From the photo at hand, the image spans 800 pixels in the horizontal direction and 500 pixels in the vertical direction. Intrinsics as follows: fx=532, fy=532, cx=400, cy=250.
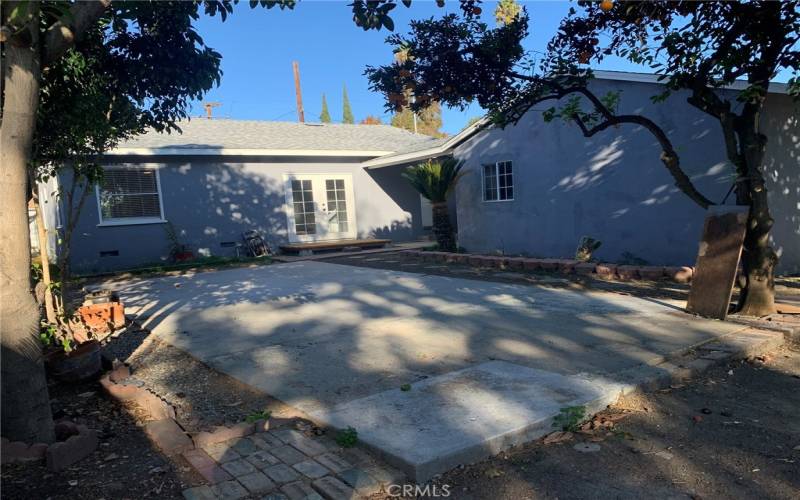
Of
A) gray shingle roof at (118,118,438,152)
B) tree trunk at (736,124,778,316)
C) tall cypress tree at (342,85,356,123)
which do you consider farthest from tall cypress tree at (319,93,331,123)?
tree trunk at (736,124,778,316)

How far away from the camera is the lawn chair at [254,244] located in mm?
15375

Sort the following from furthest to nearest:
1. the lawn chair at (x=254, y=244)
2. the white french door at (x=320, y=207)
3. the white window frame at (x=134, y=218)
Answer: the white french door at (x=320, y=207)
the lawn chair at (x=254, y=244)
the white window frame at (x=134, y=218)

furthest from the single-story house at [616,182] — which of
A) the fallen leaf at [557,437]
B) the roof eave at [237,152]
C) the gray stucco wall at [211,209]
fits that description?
the fallen leaf at [557,437]

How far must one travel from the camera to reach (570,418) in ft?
11.2

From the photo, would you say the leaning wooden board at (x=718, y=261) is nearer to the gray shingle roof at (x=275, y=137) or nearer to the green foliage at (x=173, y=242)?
the gray shingle roof at (x=275, y=137)

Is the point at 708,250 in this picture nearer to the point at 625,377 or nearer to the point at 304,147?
the point at 625,377

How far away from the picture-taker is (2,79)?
10.8ft

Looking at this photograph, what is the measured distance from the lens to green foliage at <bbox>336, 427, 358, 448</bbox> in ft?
10.5

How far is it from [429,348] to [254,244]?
442 inches

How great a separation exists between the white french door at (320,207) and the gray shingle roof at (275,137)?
3.48 feet

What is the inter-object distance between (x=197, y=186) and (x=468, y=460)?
13.6 metres

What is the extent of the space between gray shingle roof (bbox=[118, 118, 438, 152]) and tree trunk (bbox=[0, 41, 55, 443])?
458 inches

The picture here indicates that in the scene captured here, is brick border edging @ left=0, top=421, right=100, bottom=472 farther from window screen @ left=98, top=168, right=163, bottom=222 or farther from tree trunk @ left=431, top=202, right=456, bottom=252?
window screen @ left=98, top=168, right=163, bottom=222

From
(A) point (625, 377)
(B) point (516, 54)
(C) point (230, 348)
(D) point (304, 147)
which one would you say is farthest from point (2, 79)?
(D) point (304, 147)
